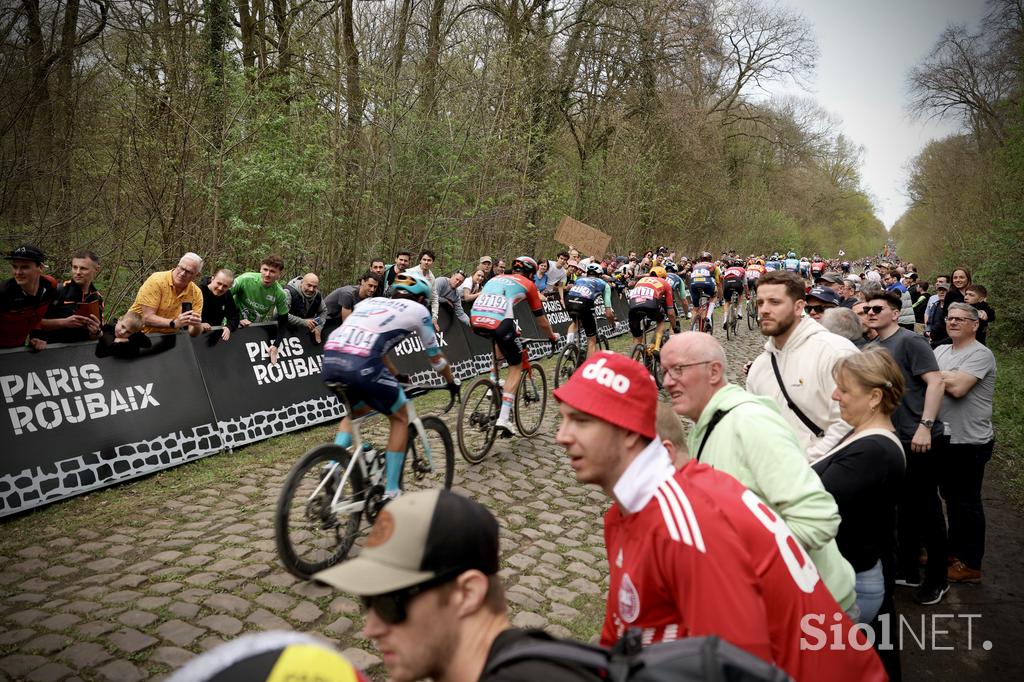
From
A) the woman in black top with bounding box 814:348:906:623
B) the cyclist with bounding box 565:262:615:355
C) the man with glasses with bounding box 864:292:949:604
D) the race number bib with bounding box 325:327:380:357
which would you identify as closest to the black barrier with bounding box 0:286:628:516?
the race number bib with bounding box 325:327:380:357

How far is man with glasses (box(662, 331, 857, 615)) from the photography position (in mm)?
2320

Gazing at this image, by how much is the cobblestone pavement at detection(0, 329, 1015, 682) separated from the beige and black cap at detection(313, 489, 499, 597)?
272 centimetres

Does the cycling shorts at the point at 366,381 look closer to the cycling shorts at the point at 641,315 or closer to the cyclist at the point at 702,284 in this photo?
the cycling shorts at the point at 641,315

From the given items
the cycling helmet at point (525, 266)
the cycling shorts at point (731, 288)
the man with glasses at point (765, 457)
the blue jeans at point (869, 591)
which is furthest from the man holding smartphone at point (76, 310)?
the cycling shorts at point (731, 288)

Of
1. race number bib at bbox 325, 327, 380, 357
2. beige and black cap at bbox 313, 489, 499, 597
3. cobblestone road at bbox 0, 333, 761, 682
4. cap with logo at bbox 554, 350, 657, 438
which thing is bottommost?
cobblestone road at bbox 0, 333, 761, 682

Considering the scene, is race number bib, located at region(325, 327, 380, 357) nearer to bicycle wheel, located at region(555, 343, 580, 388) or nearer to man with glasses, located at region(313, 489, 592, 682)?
man with glasses, located at region(313, 489, 592, 682)

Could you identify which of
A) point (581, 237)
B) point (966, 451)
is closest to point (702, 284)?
point (581, 237)

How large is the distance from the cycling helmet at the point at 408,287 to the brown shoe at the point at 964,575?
5.17 m

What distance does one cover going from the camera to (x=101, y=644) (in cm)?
385

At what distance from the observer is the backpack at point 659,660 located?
112cm

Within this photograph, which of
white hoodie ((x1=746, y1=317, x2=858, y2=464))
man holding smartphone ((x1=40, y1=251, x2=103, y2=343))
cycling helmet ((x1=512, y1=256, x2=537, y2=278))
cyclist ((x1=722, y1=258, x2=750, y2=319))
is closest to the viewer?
white hoodie ((x1=746, y1=317, x2=858, y2=464))

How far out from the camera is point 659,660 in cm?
117

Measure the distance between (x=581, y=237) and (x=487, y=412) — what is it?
1283cm

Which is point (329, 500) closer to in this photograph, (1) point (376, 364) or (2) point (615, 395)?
(1) point (376, 364)
